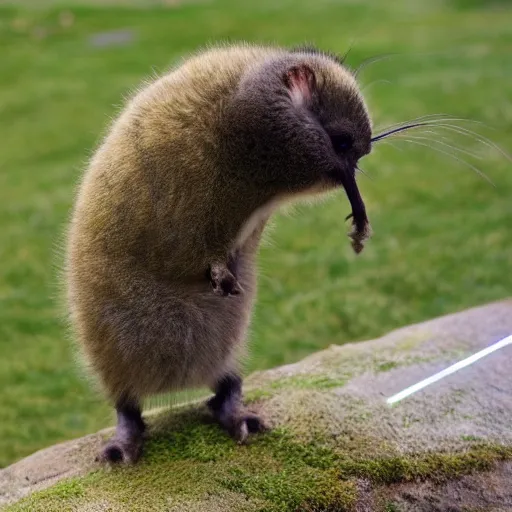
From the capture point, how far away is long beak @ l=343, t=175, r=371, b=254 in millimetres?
2760

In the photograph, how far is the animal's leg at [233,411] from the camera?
10.1 ft

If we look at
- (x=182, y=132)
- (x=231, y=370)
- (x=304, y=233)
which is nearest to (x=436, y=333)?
(x=231, y=370)

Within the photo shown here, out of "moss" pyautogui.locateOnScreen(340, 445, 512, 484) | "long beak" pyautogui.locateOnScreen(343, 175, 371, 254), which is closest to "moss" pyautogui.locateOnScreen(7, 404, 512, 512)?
"moss" pyautogui.locateOnScreen(340, 445, 512, 484)

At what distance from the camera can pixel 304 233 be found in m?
7.54

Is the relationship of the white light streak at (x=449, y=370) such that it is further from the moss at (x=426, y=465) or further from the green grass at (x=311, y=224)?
the green grass at (x=311, y=224)

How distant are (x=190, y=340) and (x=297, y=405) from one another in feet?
2.06

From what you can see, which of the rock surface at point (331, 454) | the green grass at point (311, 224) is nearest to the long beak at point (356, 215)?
the green grass at point (311, 224)

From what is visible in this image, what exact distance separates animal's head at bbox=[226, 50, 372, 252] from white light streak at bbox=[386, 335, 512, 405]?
0.96 m

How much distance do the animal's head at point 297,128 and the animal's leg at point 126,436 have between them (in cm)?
108

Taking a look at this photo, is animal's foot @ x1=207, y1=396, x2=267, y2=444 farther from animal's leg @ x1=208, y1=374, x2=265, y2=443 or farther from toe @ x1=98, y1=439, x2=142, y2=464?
toe @ x1=98, y1=439, x2=142, y2=464

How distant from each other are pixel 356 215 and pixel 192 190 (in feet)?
2.06

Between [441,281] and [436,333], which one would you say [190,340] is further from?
[441,281]

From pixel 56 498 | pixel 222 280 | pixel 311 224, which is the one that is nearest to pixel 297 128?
pixel 222 280

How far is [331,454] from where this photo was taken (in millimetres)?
2920
